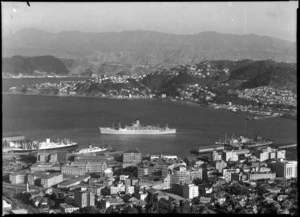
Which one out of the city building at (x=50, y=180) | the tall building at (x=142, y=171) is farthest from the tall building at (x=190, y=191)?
the city building at (x=50, y=180)

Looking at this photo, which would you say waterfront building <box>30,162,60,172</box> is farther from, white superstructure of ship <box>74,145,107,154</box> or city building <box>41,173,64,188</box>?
white superstructure of ship <box>74,145,107,154</box>

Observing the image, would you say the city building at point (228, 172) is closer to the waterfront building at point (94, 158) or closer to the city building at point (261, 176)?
the city building at point (261, 176)

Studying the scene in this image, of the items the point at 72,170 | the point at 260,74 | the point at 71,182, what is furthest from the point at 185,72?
the point at 71,182

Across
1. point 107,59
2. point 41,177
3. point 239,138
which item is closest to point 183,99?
point 107,59

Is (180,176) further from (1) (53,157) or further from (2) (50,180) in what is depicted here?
(1) (53,157)

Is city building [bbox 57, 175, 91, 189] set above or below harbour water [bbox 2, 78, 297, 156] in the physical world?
below

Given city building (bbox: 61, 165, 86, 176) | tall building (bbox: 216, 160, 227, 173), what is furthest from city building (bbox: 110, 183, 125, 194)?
tall building (bbox: 216, 160, 227, 173)

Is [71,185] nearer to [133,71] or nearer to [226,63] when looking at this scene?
[226,63]
